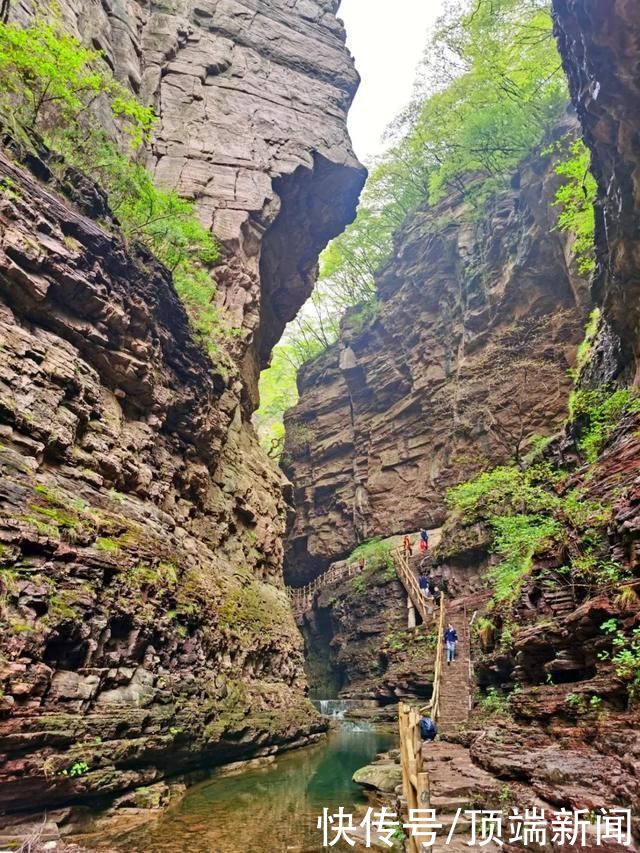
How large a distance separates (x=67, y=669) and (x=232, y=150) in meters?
18.9

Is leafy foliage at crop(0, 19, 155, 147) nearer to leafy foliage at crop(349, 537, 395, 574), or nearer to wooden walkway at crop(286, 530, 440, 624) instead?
wooden walkway at crop(286, 530, 440, 624)

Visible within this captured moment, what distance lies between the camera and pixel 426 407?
2833 centimetres

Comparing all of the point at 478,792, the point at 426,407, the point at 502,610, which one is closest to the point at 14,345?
the point at 478,792

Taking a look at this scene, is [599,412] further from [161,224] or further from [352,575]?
[352,575]

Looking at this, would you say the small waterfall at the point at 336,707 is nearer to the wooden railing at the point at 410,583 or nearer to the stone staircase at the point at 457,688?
the wooden railing at the point at 410,583

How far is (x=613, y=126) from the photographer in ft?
27.2

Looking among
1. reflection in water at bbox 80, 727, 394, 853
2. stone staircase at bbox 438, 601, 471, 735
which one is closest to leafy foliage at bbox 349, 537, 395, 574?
stone staircase at bbox 438, 601, 471, 735

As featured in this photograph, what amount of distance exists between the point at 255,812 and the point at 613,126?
12354 millimetres

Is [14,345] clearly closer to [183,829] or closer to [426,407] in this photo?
[183,829]

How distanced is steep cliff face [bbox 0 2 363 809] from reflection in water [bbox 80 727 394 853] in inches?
27.9

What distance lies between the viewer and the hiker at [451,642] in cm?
1461

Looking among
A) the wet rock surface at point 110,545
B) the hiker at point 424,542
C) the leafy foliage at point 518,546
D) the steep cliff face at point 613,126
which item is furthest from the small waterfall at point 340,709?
the steep cliff face at point 613,126

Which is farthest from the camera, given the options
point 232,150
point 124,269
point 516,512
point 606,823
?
point 232,150

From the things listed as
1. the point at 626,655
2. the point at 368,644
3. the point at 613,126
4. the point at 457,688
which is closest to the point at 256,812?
the point at 626,655
